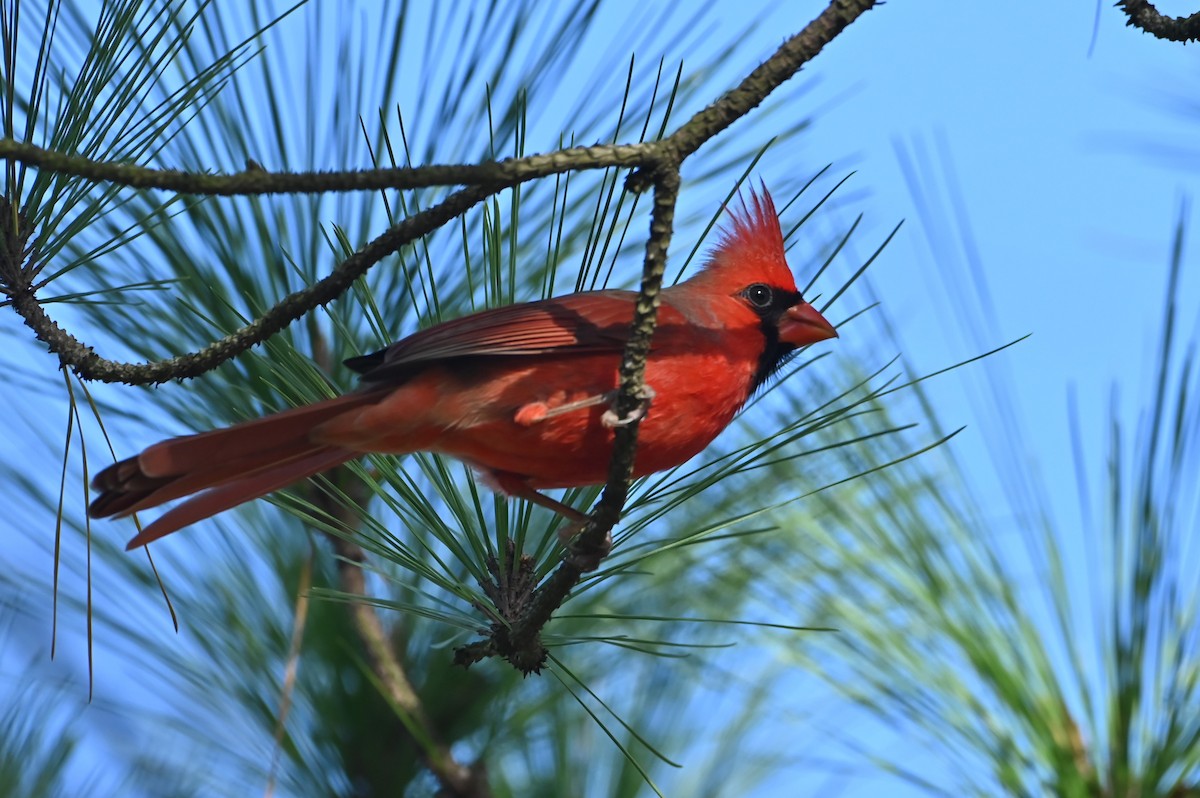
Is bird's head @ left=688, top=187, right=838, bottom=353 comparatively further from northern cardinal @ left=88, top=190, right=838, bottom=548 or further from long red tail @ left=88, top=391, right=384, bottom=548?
long red tail @ left=88, top=391, right=384, bottom=548

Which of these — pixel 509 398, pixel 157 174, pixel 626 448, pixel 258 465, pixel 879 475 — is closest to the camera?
pixel 157 174

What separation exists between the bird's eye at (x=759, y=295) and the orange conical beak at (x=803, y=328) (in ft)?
0.14

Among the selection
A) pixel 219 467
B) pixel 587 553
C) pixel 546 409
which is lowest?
pixel 587 553

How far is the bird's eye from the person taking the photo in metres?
2.52

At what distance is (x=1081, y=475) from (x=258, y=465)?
48.4 inches

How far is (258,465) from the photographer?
6.52 ft

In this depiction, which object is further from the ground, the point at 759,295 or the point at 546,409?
the point at 759,295

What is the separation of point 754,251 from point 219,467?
1059 mm

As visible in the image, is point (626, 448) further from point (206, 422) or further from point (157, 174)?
point (206, 422)

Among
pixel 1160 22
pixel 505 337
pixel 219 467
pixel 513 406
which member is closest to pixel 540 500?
pixel 513 406

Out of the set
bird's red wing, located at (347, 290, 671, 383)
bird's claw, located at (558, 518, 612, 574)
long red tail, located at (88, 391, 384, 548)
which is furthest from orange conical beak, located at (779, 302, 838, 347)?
long red tail, located at (88, 391, 384, 548)

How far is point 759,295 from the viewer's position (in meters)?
2.53

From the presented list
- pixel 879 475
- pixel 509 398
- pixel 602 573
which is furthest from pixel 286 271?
pixel 879 475

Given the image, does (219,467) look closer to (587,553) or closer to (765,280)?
(587,553)
